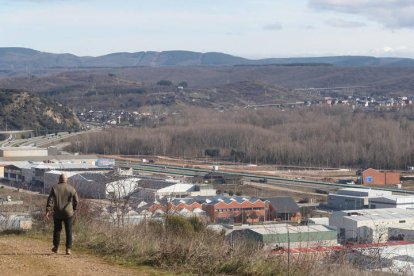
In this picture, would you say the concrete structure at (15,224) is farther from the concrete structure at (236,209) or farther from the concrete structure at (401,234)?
the concrete structure at (236,209)

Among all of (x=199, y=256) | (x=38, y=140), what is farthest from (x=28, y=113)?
(x=199, y=256)

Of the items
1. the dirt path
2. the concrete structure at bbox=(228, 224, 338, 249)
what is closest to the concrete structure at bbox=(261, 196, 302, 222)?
the concrete structure at bbox=(228, 224, 338, 249)

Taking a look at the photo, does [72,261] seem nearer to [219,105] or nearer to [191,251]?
[191,251]

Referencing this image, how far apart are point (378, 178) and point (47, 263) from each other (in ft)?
111

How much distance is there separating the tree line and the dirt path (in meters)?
40.0

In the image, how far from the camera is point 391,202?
27797 millimetres

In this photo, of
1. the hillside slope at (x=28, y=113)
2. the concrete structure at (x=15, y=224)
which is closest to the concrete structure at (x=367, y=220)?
Result: the concrete structure at (x=15, y=224)

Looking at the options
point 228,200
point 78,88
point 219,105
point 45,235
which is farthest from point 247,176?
point 78,88

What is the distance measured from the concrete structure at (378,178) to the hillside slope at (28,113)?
1173 inches

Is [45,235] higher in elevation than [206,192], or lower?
higher

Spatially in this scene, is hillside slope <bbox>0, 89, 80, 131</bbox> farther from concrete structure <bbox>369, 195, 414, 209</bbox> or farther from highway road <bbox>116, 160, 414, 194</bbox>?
concrete structure <bbox>369, 195, 414, 209</bbox>

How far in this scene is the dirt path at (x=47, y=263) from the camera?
614cm

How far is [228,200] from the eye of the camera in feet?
83.9

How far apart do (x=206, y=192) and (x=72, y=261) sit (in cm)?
2442
